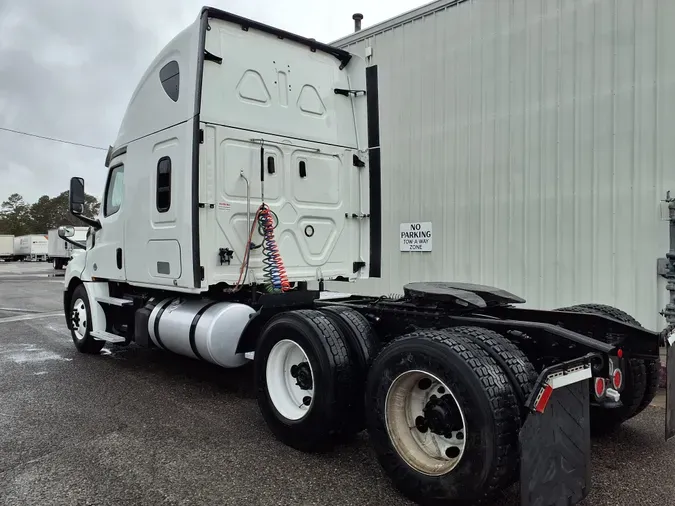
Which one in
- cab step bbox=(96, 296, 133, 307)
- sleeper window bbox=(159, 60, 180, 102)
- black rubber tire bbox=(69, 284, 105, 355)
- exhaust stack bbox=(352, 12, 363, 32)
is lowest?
black rubber tire bbox=(69, 284, 105, 355)

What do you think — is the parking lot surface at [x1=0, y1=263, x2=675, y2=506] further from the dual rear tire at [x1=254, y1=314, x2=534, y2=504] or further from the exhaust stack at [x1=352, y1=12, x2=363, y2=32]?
the exhaust stack at [x1=352, y1=12, x2=363, y2=32]

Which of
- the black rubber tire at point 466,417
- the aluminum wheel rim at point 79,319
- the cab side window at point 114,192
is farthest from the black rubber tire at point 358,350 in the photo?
the aluminum wheel rim at point 79,319

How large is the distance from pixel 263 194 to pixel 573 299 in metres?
4.41

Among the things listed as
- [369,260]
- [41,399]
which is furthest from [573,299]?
[41,399]

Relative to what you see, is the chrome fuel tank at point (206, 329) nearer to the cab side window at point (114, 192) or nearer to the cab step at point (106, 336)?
the cab step at point (106, 336)

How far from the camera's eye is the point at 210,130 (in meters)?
4.98

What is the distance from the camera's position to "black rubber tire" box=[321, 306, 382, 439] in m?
3.71

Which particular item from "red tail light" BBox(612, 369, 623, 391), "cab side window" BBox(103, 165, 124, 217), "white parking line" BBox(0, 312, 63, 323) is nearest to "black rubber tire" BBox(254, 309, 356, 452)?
"red tail light" BBox(612, 369, 623, 391)

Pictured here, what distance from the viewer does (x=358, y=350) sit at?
12.3ft

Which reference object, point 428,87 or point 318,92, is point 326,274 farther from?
point 428,87

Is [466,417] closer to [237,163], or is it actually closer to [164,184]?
[237,163]

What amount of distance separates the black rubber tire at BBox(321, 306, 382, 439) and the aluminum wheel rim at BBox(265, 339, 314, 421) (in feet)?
1.21

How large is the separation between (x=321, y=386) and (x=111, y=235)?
404 centimetres

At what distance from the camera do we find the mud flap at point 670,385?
3176 mm
